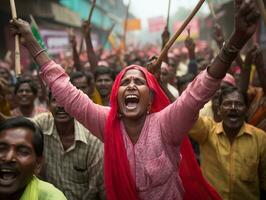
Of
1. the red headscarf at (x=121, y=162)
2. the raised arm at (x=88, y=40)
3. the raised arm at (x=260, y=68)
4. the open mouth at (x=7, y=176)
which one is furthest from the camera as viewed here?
the raised arm at (x=88, y=40)

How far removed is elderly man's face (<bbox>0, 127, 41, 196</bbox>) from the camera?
222cm

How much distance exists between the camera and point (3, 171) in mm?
2211

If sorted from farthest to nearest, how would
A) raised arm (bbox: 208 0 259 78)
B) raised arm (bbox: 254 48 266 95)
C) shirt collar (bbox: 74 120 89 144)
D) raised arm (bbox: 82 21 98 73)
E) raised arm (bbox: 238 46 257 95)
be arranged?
raised arm (bbox: 82 21 98 73) → raised arm (bbox: 238 46 257 95) → raised arm (bbox: 254 48 266 95) → shirt collar (bbox: 74 120 89 144) → raised arm (bbox: 208 0 259 78)

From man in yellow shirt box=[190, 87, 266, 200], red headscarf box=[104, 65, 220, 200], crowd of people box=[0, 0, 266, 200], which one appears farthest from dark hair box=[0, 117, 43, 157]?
man in yellow shirt box=[190, 87, 266, 200]

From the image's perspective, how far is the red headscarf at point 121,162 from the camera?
258 cm

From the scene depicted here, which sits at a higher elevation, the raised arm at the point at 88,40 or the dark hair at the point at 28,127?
the raised arm at the point at 88,40

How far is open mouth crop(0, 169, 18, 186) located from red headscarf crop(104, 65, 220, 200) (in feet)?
2.02

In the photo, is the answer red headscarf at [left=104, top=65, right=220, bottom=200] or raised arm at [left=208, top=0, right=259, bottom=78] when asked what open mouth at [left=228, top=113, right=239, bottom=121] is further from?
raised arm at [left=208, top=0, right=259, bottom=78]

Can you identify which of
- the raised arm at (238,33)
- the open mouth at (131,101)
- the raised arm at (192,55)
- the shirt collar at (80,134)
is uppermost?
the raised arm at (192,55)

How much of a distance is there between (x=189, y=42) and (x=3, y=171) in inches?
158

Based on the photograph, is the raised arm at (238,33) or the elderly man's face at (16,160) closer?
the raised arm at (238,33)

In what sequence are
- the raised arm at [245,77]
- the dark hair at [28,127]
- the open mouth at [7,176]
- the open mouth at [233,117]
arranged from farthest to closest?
the raised arm at [245,77]
the open mouth at [233,117]
the dark hair at [28,127]
the open mouth at [7,176]

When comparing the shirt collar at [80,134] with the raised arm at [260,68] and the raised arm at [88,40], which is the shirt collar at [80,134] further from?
the raised arm at [88,40]

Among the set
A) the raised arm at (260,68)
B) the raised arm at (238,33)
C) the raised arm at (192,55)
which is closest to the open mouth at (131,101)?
the raised arm at (238,33)
